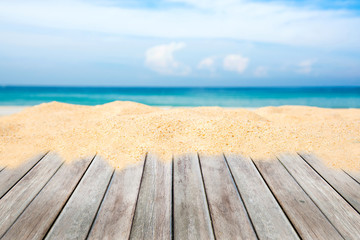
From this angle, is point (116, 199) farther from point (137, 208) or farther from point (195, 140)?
point (195, 140)

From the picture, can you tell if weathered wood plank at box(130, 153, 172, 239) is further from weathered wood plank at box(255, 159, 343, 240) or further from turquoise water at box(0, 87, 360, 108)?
turquoise water at box(0, 87, 360, 108)

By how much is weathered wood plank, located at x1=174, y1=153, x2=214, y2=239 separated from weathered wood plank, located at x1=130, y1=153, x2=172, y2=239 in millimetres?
48

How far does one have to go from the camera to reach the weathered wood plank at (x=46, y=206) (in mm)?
1235

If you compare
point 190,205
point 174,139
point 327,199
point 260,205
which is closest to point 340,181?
point 327,199

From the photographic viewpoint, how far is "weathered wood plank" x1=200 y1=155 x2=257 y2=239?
1.22 m

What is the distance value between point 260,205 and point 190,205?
39 cm

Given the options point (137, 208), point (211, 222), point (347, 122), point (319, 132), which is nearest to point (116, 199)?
point (137, 208)

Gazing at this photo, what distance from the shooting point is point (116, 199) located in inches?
59.4

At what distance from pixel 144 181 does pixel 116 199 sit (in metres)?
0.27

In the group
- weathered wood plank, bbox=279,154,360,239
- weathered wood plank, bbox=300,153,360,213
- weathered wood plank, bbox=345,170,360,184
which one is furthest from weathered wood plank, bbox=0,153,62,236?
weathered wood plank, bbox=345,170,360,184

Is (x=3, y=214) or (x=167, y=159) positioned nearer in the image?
(x=3, y=214)

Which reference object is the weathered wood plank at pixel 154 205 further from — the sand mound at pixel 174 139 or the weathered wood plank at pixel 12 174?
the weathered wood plank at pixel 12 174

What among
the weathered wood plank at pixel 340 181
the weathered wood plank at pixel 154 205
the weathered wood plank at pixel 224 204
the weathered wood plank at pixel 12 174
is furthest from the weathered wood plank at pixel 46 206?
the weathered wood plank at pixel 340 181

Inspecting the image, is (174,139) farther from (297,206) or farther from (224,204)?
(297,206)
